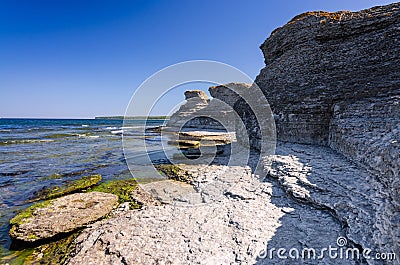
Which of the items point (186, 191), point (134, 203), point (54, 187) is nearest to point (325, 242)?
point (186, 191)

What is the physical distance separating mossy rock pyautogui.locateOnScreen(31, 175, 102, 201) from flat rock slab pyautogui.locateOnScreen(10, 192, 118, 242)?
135 centimetres

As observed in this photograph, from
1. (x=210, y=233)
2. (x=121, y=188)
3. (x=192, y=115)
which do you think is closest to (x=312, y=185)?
(x=210, y=233)

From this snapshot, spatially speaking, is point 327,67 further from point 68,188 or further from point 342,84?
point 68,188

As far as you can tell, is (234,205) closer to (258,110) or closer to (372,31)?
(258,110)

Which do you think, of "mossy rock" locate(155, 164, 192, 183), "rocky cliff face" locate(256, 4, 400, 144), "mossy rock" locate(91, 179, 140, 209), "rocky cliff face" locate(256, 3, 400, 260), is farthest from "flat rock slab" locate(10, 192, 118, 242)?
"rocky cliff face" locate(256, 4, 400, 144)

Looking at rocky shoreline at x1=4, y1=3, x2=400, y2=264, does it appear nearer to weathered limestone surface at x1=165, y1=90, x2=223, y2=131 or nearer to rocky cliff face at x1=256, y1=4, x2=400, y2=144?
rocky cliff face at x1=256, y1=4, x2=400, y2=144

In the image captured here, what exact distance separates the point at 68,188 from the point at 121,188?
2.34 m

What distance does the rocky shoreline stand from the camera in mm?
3957

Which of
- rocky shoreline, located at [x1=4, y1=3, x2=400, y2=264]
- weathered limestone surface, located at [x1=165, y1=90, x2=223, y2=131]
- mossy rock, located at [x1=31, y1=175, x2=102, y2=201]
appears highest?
weathered limestone surface, located at [x1=165, y1=90, x2=223, y2=131]

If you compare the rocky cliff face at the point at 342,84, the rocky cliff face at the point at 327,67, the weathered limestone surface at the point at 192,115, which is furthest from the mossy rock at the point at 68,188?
the weathered limestone surface at the point at 192,115

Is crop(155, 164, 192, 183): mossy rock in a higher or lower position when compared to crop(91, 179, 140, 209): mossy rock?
higher

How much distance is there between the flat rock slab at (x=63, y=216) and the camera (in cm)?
548

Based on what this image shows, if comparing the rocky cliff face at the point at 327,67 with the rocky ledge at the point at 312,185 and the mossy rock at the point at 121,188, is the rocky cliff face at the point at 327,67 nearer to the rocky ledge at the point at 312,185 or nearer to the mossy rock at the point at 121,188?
the rocky ledge at the point at 312,185

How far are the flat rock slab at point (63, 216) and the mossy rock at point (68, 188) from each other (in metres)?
1.35
